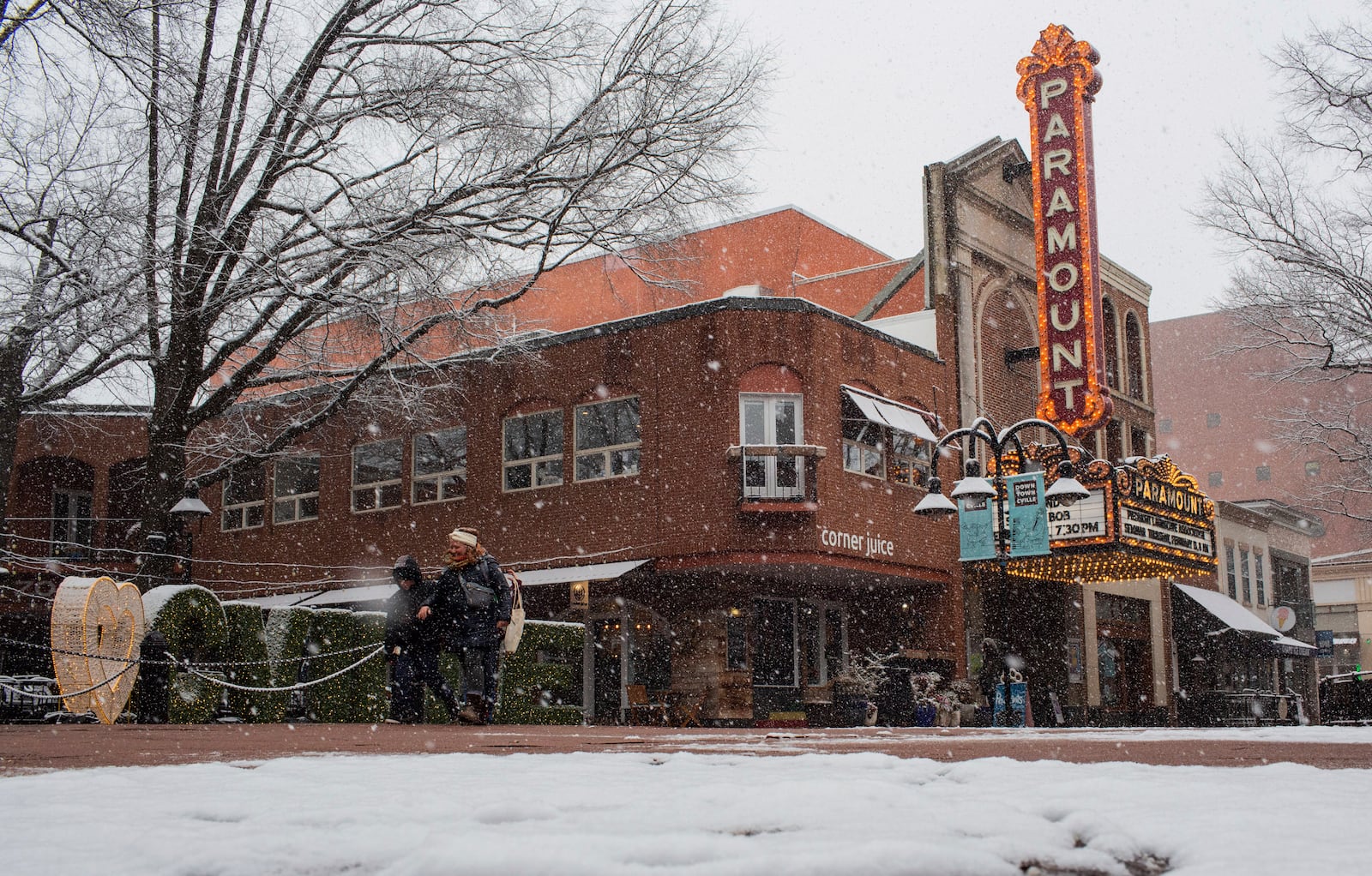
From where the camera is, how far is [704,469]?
23984 mm

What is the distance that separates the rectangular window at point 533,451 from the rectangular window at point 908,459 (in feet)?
22.4

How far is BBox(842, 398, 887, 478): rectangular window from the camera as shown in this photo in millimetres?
25234

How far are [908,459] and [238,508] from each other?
1617 centimetres

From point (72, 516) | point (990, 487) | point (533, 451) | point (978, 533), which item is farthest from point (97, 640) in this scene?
point (72, 516)

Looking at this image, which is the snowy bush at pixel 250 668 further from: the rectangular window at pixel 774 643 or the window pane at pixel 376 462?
the window pane at pixel 376 462

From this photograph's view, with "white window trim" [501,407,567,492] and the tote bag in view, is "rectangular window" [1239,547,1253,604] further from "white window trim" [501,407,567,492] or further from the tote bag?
the tote bag

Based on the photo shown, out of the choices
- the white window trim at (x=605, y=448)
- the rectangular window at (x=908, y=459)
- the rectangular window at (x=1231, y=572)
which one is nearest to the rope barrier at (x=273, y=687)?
the white window trim at (x=605, y=448)

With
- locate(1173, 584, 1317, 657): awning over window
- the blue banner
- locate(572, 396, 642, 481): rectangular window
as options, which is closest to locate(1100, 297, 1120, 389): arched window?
locate(1173, 584, 1317, 657): awning over window

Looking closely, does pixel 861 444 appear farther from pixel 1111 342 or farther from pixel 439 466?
pixel 1111 342

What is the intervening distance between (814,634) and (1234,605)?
17.8 metres

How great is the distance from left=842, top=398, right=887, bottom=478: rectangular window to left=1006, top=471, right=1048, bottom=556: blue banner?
259 centimetres

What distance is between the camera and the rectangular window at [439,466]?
27.6m

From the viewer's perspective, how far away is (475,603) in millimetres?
11773

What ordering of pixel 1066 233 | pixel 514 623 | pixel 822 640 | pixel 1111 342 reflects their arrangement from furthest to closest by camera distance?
1. pixel 1111 342
2. pixel 1066 233
3. pixel 822 640
4. pixel 514 623
